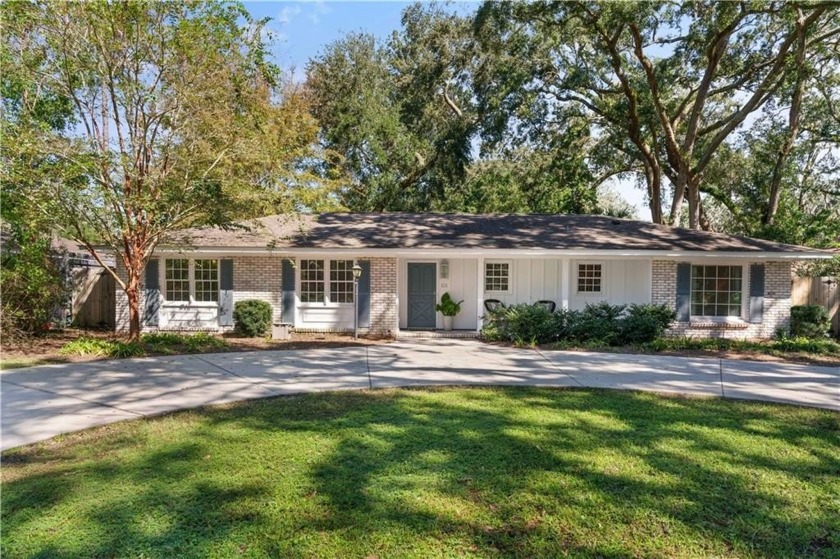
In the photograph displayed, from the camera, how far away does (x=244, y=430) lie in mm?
5062

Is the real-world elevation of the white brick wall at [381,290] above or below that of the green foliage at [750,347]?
above

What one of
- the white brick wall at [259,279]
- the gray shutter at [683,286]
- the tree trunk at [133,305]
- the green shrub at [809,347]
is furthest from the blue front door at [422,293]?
the green shrub at [809,347]

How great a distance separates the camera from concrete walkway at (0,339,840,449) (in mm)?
5980

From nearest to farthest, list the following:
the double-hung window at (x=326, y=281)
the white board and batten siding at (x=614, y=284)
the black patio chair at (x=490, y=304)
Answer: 1. the black patio chair at (x=490, y=304)
2. the double-hung window at (x=326, y=281)
3. the white board and batten siding at (x=614, y=284)

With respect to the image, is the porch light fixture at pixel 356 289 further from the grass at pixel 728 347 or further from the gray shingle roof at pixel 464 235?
the grass at pixel 728 347

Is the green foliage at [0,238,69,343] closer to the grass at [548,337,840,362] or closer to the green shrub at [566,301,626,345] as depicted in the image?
the grass at [548,337,840,362]

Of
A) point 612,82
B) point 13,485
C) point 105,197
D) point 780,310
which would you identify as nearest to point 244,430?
point 13,485

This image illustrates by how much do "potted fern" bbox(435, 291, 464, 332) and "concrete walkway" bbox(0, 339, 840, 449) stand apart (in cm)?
328

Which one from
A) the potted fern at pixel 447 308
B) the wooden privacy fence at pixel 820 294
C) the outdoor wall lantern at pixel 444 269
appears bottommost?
the potted fern at pixel 447 308

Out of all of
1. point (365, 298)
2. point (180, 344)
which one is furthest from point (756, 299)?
point (180, 344)

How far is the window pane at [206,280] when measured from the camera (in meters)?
13.6

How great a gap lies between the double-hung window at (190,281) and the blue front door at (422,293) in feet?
17.7

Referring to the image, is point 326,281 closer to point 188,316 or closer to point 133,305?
point 188,316

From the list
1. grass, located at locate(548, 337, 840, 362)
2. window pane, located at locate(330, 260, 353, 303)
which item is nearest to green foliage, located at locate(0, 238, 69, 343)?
window pane, located at locate(330, 260, 353, 303)
